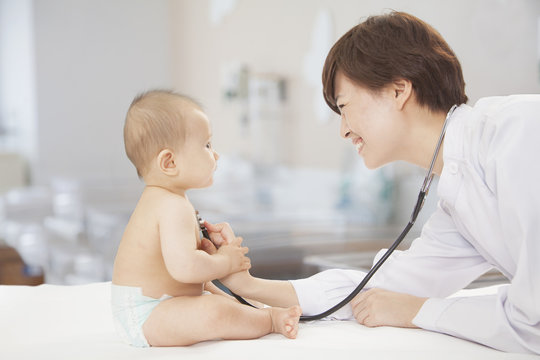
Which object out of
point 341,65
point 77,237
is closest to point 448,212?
point 341,65

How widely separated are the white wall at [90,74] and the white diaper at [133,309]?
14.0ft

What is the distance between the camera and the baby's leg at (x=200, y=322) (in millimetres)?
891

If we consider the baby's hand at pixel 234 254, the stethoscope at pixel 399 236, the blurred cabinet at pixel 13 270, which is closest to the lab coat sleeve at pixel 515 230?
the stethoscope at pixel 399 236

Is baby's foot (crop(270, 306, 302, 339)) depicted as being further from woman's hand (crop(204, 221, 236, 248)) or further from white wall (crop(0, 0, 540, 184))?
white wall (crop(0, 0, 540, 184))

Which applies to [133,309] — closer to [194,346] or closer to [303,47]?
[194,346]

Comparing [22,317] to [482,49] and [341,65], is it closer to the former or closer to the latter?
[341,65]

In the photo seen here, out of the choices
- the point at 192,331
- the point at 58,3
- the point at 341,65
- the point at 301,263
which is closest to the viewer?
the point at 192,331

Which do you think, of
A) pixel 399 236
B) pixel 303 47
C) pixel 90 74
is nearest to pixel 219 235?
pixel 399 236

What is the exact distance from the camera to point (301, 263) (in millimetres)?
1806

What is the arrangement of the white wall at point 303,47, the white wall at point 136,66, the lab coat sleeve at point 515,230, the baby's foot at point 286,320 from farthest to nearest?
the white wall at point 136,66 → the white wall at point 303,47 → the baby's foot at point 286,320 → the lab coat sleeve at point 515,230

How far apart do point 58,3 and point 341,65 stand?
4.65 metres

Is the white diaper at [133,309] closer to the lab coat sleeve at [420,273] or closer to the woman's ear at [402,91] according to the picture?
the lab coat sleeve at [420,273]

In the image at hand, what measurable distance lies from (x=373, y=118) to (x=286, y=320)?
399mm

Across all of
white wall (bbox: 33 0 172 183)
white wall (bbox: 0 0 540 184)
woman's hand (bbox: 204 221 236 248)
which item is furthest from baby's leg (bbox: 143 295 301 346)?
white wall (bbox: 33 0 172 183)
